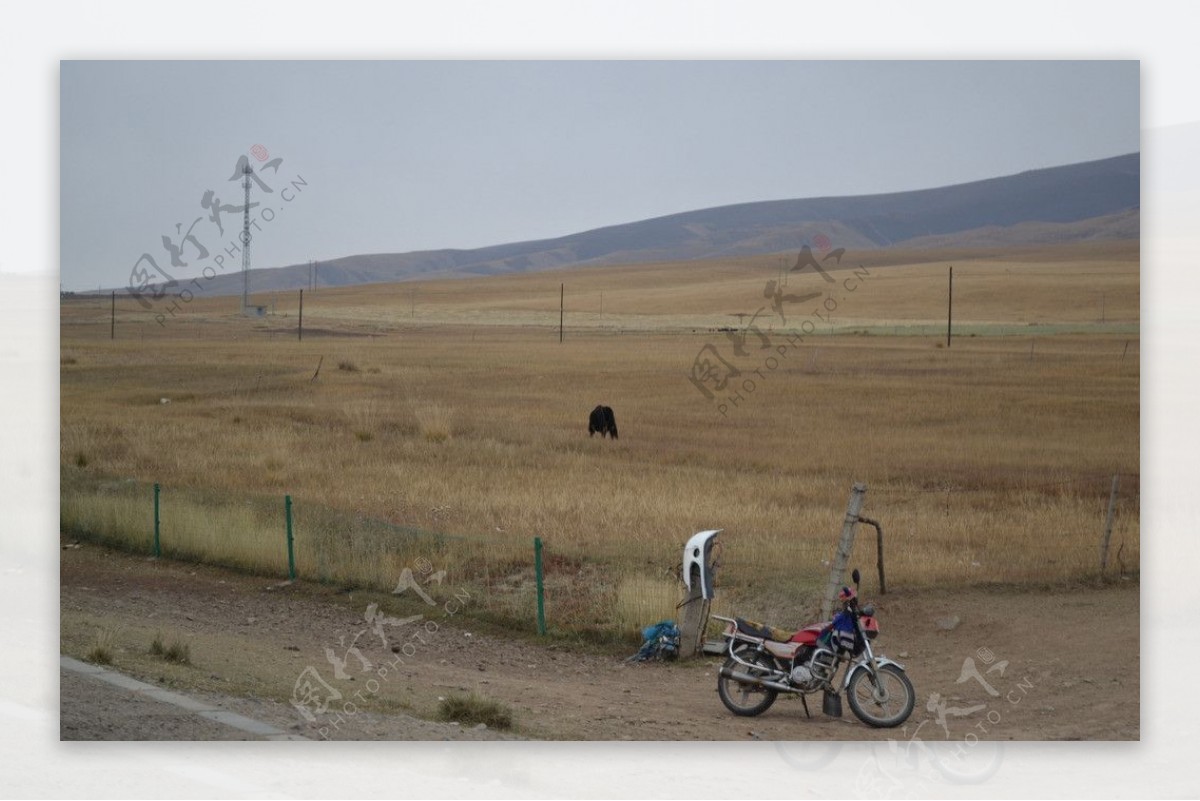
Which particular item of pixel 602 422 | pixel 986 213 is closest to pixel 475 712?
pixel 602 422

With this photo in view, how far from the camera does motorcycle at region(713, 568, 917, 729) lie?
863cm

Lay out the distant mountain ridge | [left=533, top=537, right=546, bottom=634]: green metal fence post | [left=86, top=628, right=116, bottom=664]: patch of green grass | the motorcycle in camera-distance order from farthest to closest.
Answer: the distant mountain ridge < [left=533, top=537, right=546, bottom=634]: green metal fence post < [left=86, top=628, right=116, bottom=664]: patch of green grass < the motorcycle

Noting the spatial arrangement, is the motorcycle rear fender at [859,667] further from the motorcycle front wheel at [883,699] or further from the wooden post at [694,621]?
the wooden post at [694,621]

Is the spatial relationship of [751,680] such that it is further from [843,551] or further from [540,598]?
[540,598]

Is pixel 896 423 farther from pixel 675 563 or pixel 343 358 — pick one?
pixel 343 358

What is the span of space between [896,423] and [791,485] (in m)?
5.15

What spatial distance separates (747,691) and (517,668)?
2.18 m

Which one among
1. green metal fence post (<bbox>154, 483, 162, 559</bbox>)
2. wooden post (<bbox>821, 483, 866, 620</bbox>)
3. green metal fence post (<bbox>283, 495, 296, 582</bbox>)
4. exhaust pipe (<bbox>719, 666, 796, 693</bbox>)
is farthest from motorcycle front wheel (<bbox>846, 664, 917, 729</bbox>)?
green metal fence post (<bbox>154, 483, 162, 559</bbox>)

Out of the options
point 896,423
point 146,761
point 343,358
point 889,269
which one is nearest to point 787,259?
point 896,423

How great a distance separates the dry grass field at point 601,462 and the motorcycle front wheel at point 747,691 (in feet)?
6.71

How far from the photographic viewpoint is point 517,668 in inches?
412

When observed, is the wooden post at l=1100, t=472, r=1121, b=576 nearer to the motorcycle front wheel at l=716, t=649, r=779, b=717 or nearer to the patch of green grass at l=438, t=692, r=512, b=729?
the motorcycle front wheel at l=716, t=649, r=779, b=717

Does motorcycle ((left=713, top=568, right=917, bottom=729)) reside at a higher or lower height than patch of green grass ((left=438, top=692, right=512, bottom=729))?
higher

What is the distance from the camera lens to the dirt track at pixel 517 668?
29.3 feet
